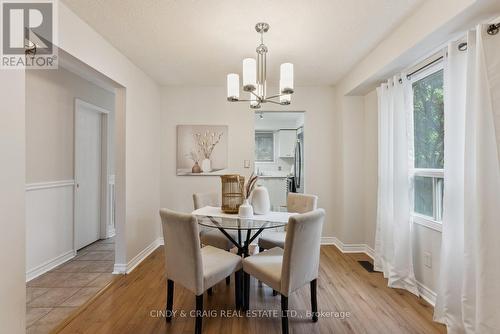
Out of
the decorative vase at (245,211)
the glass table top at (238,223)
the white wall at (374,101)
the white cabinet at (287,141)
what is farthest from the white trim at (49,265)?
the white cabinet at (287,141)

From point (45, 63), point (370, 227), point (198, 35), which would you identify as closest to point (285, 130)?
point (370, 227)

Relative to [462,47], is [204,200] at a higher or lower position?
lower

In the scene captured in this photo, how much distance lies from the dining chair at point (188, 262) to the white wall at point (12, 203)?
83cm

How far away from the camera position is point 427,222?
7.39ft

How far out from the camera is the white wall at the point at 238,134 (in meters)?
3.75

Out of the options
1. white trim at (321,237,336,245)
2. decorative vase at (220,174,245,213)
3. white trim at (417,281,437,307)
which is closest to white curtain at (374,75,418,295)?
white trim at (417,281,437,307)

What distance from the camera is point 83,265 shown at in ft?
9.69

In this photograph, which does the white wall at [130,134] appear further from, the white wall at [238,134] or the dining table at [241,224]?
the dining table at [241,224]

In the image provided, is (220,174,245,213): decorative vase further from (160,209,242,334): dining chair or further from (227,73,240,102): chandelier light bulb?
(227,73,240,102): chandelier light bulb

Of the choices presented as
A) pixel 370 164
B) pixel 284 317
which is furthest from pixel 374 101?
pixel 284 317

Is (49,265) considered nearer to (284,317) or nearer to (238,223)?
(238,223)

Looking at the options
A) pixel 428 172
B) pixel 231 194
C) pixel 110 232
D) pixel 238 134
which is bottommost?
pixel 110 232

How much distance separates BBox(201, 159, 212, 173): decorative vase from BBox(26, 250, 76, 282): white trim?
2.03 meters

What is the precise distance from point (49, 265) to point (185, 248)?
226 centimetres
